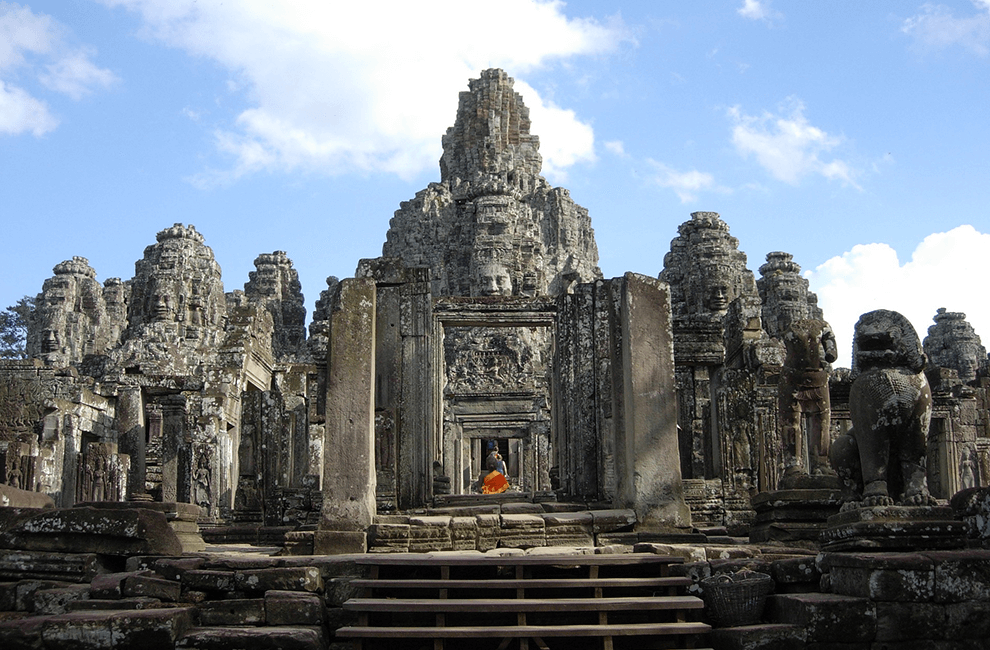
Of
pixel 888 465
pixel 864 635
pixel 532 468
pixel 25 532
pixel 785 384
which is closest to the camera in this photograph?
pixel 864 635

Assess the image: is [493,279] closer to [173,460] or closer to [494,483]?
[494,483]

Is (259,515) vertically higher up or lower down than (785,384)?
lower down

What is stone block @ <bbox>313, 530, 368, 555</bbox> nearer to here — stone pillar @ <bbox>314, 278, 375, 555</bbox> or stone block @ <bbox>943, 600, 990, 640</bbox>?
stone pillar @ <bbox>314, 278, 375, 555</bbox>

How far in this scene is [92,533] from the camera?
8.66 meters

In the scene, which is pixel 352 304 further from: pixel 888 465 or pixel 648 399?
pixel 888 465

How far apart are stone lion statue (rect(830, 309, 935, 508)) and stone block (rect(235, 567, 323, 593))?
4508 millimetres

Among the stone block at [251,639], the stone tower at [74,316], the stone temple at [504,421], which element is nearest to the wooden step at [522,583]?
the stone temple at [504,421]

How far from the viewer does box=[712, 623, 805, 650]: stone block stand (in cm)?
677

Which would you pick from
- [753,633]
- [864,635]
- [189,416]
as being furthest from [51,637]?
[189,416]

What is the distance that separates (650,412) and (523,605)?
3475 millimetres

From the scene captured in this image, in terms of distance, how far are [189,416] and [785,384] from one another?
10.2 metres

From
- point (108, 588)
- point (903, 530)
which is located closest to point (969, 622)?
point (903, 530)

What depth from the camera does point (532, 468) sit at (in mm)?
29750

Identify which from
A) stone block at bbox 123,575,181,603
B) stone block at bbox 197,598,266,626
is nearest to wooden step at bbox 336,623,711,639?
stone block at bbox 197,598,266,626
